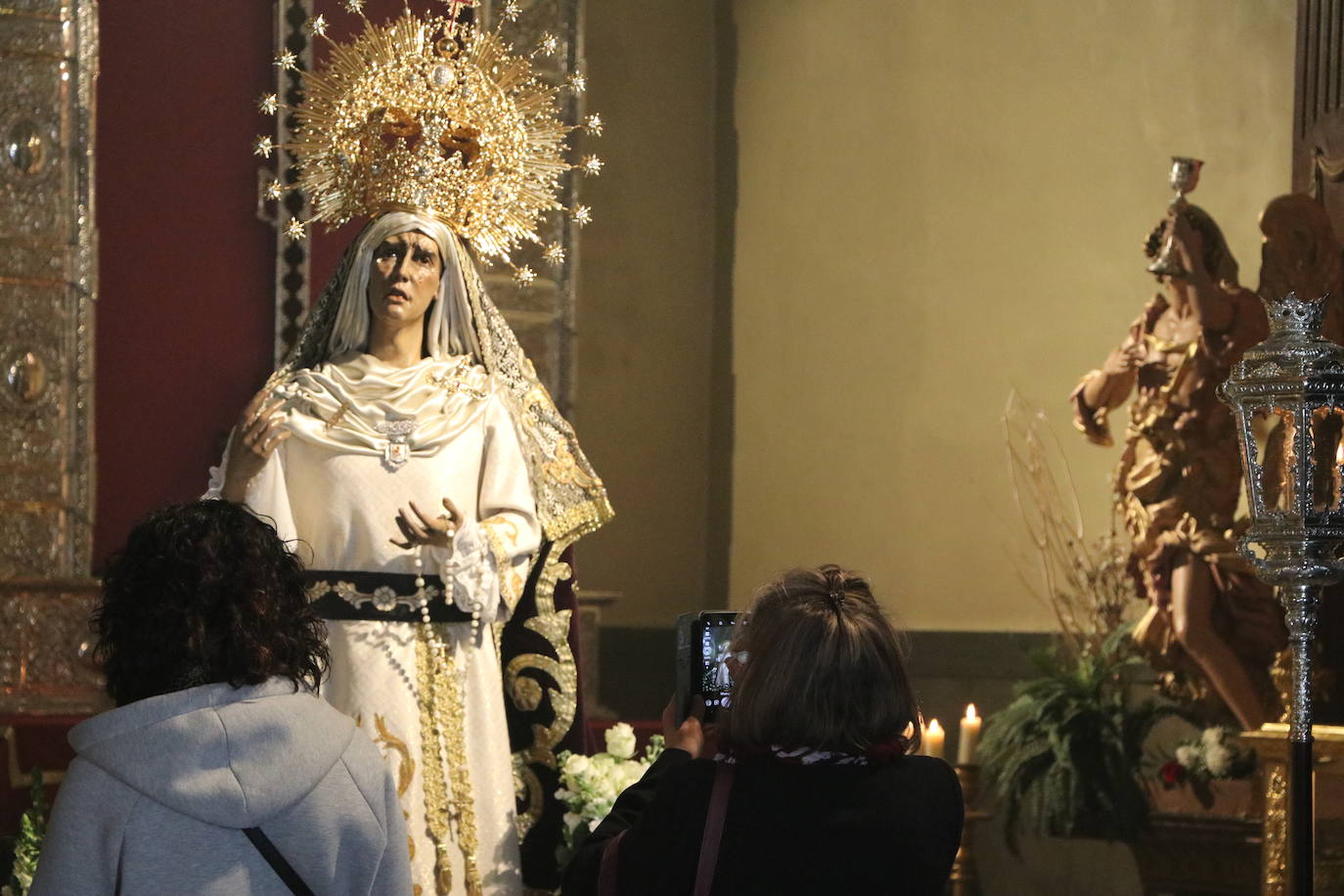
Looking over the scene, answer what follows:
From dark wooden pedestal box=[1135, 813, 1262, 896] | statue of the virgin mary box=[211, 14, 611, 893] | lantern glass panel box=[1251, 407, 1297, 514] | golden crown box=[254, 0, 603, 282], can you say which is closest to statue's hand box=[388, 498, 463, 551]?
statue of the virgin mary box=[211, 14, 611, 893]

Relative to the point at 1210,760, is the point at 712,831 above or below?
above

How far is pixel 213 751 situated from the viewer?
216 centimetres

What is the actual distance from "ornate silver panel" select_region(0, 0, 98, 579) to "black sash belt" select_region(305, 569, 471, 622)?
196 centimetres

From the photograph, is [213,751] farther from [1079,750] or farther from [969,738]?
[1079,750]

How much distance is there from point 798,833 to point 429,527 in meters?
2.08

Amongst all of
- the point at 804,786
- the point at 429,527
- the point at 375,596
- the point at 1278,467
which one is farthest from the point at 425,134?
the point at 804,786

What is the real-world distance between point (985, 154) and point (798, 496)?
65.3 inches

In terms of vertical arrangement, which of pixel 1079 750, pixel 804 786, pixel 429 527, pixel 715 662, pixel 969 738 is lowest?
pixel 1079 750

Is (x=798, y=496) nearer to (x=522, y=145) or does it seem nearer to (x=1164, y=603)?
(x=1164, y=603)

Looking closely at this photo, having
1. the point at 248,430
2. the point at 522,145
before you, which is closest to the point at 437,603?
the point at 248,430

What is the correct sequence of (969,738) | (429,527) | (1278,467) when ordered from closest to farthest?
(1278,467) < (429,527) < (969,738)

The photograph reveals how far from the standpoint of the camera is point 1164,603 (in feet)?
19.8

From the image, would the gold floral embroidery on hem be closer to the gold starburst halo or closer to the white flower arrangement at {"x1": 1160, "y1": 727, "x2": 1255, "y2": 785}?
the gold starburst halo

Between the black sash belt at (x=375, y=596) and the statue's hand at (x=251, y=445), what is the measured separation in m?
0.28
